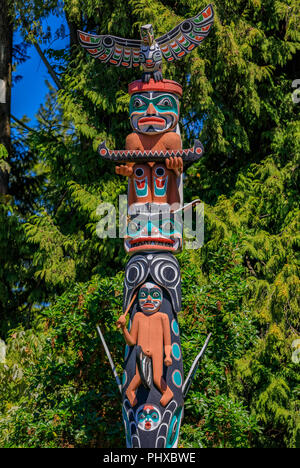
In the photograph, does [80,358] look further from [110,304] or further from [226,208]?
[226,208]

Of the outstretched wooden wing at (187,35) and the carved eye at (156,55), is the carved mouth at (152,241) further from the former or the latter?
the outstretched wooden wing at (187,35)

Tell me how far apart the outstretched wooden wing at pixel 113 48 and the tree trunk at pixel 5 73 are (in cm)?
495

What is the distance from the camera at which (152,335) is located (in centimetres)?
782

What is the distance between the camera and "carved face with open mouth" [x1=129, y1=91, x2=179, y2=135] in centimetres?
866

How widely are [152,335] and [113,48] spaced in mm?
3774

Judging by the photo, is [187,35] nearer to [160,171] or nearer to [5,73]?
[160,171]

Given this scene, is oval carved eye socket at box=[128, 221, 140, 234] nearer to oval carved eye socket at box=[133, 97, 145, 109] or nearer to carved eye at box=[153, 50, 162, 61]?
oval carved eye socket at box=[133, 97, 145, 109]

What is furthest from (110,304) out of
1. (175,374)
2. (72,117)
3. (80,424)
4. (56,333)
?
(72,117)

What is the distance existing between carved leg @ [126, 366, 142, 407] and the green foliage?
5.88 feet

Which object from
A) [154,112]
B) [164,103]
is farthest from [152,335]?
[164,103]

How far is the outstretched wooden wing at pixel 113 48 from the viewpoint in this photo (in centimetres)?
936

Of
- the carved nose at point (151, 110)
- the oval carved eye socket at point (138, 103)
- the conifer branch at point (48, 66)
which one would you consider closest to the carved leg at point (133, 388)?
the carved nose at point (151, 110)

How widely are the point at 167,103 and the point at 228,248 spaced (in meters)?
2.70

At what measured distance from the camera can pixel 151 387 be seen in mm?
7691
